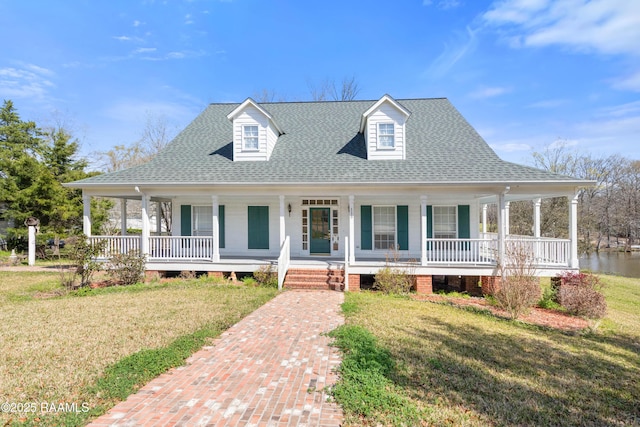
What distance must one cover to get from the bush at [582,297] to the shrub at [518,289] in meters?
0.90

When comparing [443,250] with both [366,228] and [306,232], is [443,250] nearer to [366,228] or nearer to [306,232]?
[366,228]

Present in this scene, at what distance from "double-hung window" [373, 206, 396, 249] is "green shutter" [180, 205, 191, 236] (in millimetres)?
7721

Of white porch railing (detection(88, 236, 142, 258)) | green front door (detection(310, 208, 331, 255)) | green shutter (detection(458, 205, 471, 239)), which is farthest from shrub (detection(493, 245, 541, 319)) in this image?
white porch railing (detection(88, 236, 142, 258))

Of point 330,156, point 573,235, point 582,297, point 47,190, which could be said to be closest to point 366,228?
point 330,156

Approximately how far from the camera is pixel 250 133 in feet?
44.2

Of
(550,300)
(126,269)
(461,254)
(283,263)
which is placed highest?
(461,254)

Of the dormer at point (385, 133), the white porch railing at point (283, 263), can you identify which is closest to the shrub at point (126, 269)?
the white porch railing at point (283, 263)

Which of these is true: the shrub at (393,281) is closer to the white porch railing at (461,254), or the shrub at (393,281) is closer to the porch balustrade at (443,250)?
the porch balustrade at (443,250)

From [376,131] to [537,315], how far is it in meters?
8.08

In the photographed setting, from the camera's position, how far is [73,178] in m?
19.5

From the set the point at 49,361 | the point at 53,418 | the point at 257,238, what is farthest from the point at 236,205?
the point at 53,418

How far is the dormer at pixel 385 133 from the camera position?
1295 centimetres

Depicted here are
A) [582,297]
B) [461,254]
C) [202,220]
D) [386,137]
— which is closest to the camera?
[582,297]

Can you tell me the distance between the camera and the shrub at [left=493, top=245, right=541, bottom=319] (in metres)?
8.62
